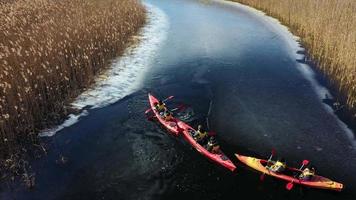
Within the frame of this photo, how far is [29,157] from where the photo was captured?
1081cm

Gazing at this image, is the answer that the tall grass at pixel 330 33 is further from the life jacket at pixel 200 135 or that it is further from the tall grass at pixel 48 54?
the tall grass at pixel 48 54

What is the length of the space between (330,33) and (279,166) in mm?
10058

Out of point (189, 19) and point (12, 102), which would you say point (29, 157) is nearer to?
point (12, 102)

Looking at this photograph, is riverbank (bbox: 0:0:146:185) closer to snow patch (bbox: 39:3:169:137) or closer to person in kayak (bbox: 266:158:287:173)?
snow patch (bbox: 39:3:169:137)

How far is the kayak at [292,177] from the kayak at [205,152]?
0.43 metres

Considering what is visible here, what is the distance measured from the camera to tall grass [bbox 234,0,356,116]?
571 inches

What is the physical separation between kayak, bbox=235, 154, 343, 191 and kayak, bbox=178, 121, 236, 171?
0.43m

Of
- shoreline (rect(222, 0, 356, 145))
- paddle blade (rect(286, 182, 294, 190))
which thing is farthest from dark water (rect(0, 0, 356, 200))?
shoreline (rect(222, 0, 356, 145))

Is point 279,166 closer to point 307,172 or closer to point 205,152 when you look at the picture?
point 307,172

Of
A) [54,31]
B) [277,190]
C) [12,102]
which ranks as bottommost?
[277,190]

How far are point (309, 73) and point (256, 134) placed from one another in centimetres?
636

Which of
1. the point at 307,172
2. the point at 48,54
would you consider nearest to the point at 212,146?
the point at 307,172

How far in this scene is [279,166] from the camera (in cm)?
980

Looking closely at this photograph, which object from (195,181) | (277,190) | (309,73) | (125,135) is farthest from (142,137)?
(309,73)
